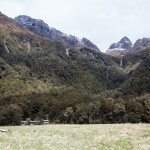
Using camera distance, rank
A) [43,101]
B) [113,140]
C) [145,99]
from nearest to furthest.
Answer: [113,140]
[145,99]
[43,101]

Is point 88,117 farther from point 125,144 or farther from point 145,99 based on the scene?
point 125,144

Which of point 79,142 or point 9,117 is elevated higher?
point 9,117

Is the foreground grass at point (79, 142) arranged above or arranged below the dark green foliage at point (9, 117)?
below

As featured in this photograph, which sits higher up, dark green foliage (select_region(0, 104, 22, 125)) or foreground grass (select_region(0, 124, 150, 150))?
dark green foliage (select_region(0, 104, 22, 125))

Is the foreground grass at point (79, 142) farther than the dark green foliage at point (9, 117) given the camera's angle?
No

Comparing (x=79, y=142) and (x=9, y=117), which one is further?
(x=9, y=117)

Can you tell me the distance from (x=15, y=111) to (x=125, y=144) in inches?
3417

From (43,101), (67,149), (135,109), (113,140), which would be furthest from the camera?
(43,101)

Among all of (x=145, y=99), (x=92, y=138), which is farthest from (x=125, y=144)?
(x=145, y=99)

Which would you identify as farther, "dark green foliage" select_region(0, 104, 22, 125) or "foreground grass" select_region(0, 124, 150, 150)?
"dark green foliage" select_region(0, 104, 22, 125)

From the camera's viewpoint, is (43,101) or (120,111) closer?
(120,111)

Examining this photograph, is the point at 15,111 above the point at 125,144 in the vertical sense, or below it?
above

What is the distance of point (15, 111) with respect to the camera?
12000cm

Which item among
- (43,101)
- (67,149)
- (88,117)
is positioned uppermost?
(43,101)
